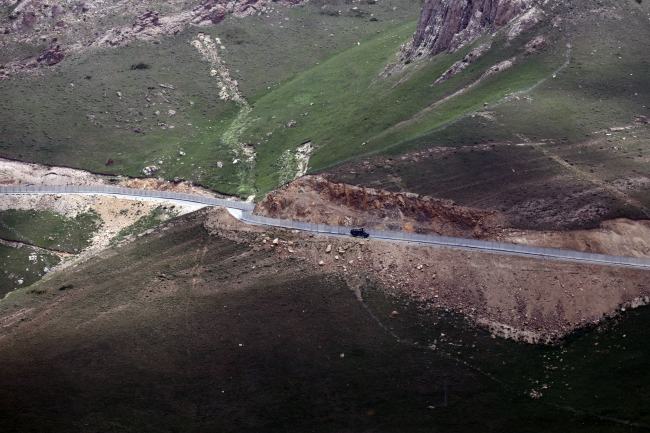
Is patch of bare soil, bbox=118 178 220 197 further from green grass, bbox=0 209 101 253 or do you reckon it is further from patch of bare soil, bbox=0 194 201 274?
green grass, bbox=0 209 101 253

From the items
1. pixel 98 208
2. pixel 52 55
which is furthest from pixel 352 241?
pixel 52 55

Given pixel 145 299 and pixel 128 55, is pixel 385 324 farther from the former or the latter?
pixel 128 55

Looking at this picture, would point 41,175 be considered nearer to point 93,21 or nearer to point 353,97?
point 93,21

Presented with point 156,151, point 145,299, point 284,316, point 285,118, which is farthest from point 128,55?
point 284,316

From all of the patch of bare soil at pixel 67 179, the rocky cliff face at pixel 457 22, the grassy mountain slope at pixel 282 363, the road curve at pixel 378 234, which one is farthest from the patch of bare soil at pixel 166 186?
the rocky cliff face at pixel 457 22

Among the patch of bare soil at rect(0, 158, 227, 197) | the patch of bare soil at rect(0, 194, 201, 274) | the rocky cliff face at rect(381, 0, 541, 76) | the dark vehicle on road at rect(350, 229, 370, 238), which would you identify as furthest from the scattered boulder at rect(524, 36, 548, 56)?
the patch of bare soil at rect(0, 194, 201, 274)

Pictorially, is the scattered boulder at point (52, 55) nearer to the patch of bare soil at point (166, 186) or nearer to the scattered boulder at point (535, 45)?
the patch of bare soil at point (166, 186)

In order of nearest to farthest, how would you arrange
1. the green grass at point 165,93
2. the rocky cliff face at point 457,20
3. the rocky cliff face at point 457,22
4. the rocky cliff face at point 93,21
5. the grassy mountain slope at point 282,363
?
the grassy mountain slope at point 282,363
the rocky cliff face at point 457,22
the rocky cliff face at point 457,20
the green grass at point 165,93
the rocky cliff face at point 93,21
